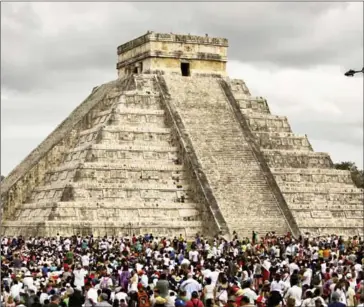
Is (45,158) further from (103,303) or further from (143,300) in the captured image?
(103,303)

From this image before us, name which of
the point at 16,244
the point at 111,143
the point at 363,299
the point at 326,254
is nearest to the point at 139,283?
the point at 363,299

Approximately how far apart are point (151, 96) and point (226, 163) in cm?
431

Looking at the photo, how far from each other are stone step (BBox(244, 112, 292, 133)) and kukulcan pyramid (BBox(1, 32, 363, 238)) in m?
0.05

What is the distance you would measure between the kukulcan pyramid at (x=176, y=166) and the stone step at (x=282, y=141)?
51 mm

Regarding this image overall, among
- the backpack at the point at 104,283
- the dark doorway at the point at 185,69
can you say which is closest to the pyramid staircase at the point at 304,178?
the dark doorway at the point at 185,69

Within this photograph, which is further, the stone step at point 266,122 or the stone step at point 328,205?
the stone step at point 266,122

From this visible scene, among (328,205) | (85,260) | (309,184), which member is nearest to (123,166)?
(309,184)

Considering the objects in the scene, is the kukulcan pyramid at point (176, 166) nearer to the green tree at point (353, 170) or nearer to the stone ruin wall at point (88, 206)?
the stone ruin wall at point (88, 206)

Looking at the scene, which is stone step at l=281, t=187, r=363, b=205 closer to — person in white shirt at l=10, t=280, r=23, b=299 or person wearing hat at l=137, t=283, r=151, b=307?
person wearing hat at l=137, t=283, r=151, b=307

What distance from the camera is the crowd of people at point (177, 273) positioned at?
48.0 feet

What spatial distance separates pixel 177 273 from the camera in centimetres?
1962

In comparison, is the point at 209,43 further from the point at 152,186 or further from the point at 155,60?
the point at 152,186

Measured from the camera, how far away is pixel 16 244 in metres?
28.2

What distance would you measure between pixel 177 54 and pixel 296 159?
21.3 feet
